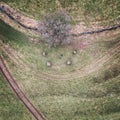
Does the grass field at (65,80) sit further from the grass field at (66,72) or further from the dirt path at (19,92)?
the dirt path at (19,92)

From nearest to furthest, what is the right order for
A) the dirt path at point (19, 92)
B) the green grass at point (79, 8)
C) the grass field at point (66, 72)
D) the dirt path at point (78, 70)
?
the green grass at point (79, 8) < the grass field at point (66, 72) < the dirt path at point (78, 70) < the dirt path at point (19, 92)

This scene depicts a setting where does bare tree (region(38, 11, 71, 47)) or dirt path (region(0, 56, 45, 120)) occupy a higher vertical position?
bare tree (region(38, 11, 71, 47))

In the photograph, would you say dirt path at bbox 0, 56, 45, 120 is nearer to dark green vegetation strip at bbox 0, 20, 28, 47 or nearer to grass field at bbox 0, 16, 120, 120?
grass field at bbox 0, 16, 120, 120

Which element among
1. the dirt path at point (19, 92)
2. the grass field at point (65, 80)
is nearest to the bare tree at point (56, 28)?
the grass field at point (65, 80)

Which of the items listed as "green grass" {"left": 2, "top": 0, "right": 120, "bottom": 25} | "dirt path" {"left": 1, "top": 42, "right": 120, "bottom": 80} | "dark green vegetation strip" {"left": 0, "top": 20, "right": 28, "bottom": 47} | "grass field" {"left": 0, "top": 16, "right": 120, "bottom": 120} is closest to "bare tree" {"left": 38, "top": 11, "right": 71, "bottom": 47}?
"green grass" {"left": 2, "top": 0, "right": 120, "bottom": 25}

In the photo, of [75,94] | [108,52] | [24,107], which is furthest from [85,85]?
[24,107]

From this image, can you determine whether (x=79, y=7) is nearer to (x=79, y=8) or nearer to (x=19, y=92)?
(x=79, y=8)

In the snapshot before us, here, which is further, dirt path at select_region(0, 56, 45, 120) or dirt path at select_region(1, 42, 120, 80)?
dirt path at select_region(0, 56, 45, 120)
